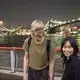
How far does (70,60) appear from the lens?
2955 mm

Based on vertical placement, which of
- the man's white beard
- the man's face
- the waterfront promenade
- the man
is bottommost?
the waterfront promenade

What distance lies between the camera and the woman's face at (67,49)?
9.89 ft

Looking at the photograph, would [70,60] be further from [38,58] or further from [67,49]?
[38,58]

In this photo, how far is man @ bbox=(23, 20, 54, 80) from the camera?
3191 millimetres

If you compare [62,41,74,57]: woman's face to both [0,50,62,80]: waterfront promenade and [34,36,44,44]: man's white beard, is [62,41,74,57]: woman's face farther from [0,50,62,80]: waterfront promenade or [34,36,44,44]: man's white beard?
[0,50,62,80]: waterfront promenade

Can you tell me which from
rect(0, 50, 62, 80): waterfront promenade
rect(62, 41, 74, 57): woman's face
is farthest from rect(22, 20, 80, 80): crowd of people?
rect(0, 50, 62, 80): waterfront promenade

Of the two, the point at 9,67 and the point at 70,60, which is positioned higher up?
the point at 70,60

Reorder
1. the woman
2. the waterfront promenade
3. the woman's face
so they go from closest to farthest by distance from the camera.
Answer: the woman → the woman's face → the waterfront promenade

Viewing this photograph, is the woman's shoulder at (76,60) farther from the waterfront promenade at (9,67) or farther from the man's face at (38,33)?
the waterfront promenade at (9,67)

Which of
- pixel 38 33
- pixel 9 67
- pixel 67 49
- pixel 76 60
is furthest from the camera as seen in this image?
pixel 9 67

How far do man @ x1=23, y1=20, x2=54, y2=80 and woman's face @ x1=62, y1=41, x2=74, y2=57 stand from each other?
22cm

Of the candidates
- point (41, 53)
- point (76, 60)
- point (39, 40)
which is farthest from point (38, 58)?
point (76, 60)

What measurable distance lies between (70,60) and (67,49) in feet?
0.48

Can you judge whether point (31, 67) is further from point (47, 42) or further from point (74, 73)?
point (74, 73)
